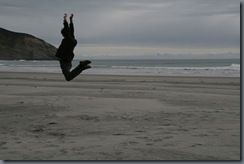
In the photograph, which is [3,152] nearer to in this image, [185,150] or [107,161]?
[107,161]

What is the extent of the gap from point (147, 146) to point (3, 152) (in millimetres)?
2285

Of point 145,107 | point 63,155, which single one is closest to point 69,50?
point 63,155

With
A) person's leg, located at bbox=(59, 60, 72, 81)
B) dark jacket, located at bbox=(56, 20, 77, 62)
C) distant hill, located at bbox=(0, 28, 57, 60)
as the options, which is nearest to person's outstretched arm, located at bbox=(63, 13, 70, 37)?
dark jacket, located at bbox=(56, 20, 77, 62)

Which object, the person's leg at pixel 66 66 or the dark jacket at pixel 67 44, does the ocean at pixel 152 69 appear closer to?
the person's leg at pixel 66 66

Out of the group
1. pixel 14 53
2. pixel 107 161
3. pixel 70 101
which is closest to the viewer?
pixel 107 161

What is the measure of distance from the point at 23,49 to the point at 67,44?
3859 inches

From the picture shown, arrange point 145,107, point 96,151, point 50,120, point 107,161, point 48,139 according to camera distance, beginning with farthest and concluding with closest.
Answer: point 145,107, point 50,120, point 48,139, point 96,151, point 107,161

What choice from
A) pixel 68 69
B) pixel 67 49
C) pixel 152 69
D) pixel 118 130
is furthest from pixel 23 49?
pixel 67 49

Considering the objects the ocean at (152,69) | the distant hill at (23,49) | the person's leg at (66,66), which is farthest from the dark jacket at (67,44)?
the distant hill at (23,49)

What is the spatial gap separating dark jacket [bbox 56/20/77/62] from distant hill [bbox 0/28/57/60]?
8804 cm

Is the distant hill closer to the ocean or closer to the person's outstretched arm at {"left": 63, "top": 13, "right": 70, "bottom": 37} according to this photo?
the ocean

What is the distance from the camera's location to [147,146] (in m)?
5.80

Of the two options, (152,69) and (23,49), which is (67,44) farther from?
(23,49)

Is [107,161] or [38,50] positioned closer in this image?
[107,161]
